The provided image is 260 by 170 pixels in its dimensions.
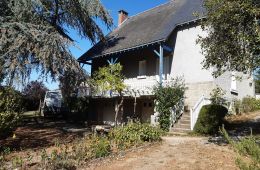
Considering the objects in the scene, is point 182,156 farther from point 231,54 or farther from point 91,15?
point 91,15

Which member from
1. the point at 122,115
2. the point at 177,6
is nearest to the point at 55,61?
the point at 122,115

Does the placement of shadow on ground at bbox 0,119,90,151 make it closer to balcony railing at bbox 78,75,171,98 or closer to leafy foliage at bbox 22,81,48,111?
balcony railing at bbox 78,75,171,98

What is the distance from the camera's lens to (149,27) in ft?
80.1

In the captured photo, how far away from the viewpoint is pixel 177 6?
25.3 meters

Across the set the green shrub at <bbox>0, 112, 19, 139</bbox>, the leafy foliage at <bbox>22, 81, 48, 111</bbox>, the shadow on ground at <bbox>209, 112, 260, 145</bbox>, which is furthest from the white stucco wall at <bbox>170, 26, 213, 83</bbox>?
the leafy foliage at <bbox>22, 81, 48, 111</bbox>

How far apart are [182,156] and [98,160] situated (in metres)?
2.92

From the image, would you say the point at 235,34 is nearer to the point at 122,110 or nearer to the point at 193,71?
the point at 193,71

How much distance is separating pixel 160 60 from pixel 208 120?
589 cm

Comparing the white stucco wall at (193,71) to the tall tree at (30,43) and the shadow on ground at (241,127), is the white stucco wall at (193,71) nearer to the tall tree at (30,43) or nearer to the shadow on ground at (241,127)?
the shadow on ground at (241,127)

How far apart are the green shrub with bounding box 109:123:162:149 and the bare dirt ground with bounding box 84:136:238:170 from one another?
23.8 inches

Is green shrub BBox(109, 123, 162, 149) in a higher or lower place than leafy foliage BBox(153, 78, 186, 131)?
lower

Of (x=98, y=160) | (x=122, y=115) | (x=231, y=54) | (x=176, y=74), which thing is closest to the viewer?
(x=98, y=160)

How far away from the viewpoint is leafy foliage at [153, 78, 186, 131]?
17.6 m

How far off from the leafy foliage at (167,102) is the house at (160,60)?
1.10 metres
